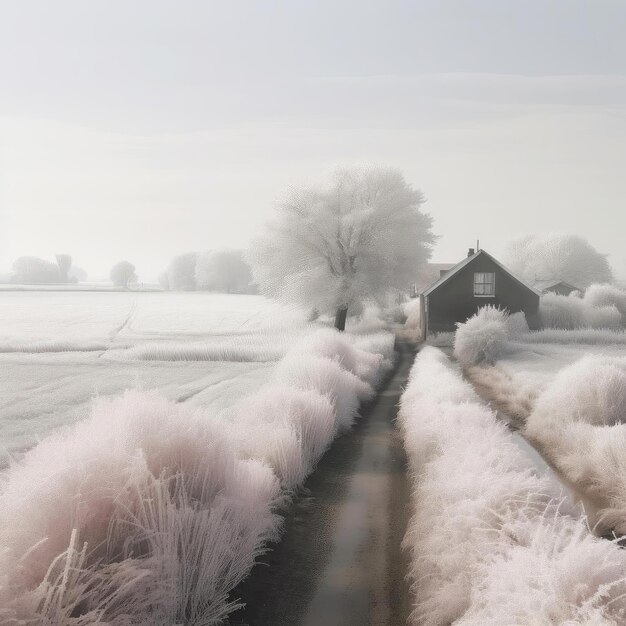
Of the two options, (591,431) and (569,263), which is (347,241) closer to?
(591,431)

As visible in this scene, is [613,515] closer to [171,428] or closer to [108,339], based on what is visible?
[171,428]

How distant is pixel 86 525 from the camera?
5051 millimetres

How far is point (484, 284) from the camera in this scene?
36.5 meters

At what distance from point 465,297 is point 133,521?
110 feet

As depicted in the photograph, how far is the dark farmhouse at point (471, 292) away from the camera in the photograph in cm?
3638

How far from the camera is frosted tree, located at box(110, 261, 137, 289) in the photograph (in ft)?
362

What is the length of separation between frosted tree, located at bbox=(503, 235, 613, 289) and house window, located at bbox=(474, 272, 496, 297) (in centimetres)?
3383

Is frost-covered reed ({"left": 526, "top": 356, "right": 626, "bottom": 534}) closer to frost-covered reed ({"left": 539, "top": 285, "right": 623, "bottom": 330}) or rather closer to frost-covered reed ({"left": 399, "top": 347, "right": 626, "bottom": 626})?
frost-covered reed ({"left": 399, "top": 347, "right": 626, "bottom": 626})

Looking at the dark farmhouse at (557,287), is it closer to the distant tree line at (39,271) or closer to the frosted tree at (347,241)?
the frosted tree at (347,241)

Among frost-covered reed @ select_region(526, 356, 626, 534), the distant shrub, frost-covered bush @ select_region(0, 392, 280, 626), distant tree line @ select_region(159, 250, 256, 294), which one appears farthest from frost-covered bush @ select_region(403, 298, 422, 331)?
the distant shrub

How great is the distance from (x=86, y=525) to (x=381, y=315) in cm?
4462

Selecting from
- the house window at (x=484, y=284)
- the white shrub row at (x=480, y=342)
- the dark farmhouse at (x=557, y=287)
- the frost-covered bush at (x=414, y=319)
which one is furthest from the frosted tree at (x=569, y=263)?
the white shrub row at (x=480, y=342)

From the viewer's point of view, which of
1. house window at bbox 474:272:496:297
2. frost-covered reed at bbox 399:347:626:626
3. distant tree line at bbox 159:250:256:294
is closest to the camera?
frost-covered reed at bbox 399:347:626:626

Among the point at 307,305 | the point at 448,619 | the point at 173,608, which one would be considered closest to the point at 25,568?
the point at 173,608
